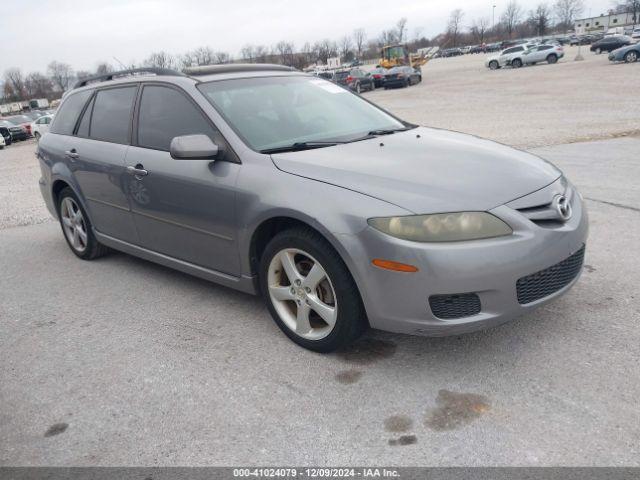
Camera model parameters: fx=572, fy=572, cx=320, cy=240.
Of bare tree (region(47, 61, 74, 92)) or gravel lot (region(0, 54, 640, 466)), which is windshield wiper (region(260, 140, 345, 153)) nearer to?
gravel lot (region(0, 54, 640, 466))

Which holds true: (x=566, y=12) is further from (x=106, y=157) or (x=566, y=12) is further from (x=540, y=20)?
(x=106, y=157)

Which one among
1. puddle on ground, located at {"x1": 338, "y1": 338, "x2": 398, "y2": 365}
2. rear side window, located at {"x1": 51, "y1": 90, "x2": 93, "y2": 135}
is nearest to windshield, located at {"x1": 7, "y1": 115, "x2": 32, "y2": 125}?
rear side window, located at {"x1": 51, "y1": 90, "x2": 93, "y2": 135}

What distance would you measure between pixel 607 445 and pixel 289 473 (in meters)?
1.35

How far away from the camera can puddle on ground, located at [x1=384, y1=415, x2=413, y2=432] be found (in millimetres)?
2646

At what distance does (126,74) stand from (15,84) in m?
132

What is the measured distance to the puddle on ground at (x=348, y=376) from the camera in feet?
10.1

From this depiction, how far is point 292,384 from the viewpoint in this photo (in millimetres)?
3096

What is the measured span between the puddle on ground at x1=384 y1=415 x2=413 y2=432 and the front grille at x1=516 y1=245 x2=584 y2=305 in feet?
2.82

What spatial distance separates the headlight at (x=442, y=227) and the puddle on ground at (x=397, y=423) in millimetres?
859

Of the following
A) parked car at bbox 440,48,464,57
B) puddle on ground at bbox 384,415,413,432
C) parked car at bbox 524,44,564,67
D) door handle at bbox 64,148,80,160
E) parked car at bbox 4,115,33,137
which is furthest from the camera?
parked car at bbox 440,48,464,57

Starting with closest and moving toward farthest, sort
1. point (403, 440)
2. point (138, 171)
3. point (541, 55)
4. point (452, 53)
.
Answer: point (403, 440), point (138, 171), point (541, 55), point (452, 53)

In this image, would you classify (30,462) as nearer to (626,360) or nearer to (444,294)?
(444,294)

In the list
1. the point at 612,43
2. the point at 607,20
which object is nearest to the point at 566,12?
the point at 607,20

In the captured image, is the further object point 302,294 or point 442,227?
point 302,294
